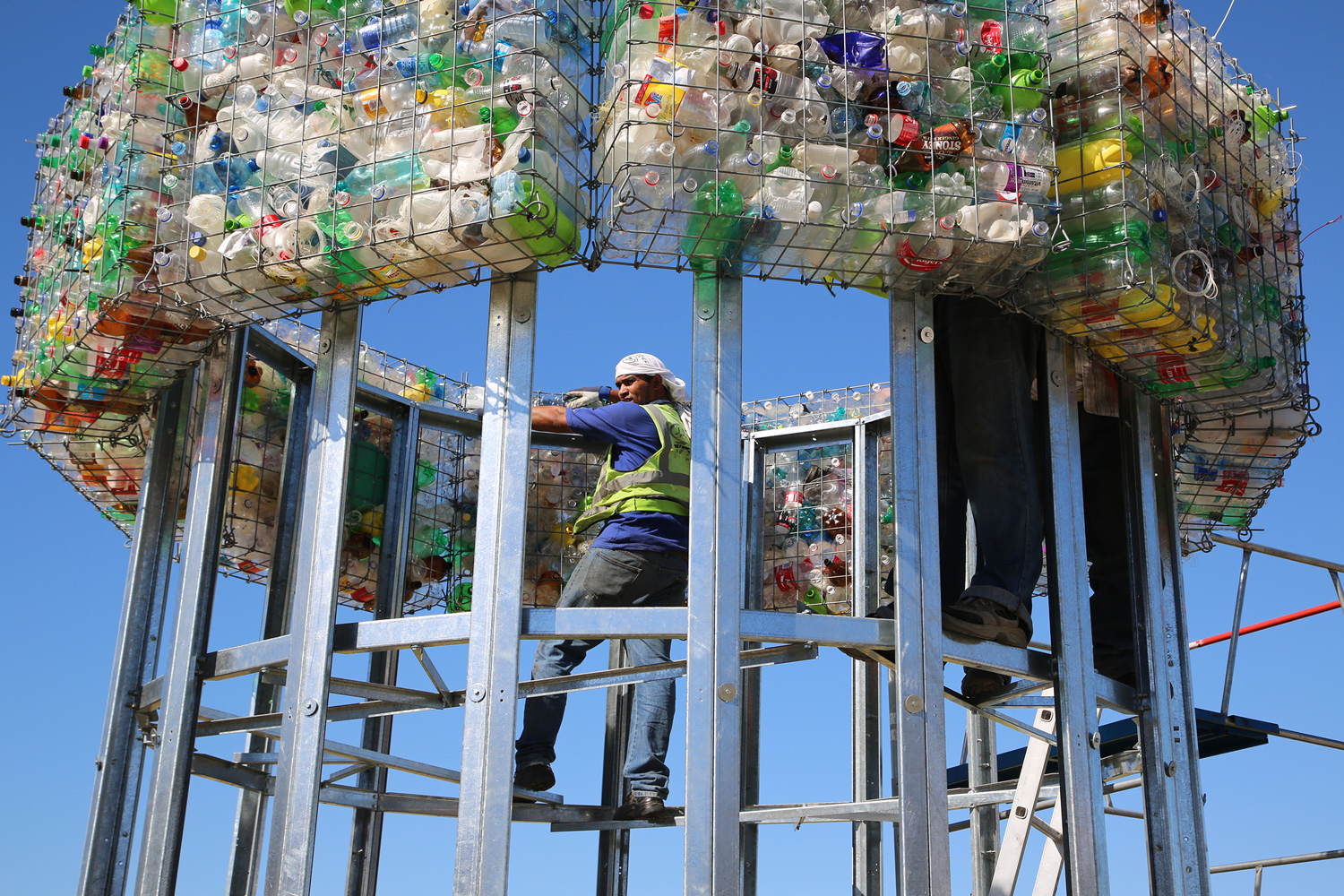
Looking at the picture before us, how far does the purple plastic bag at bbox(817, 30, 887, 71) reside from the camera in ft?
22.0

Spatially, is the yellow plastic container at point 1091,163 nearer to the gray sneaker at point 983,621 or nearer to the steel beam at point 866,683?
the gray sneaker at point 983,621

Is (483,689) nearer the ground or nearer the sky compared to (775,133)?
nearer the ground

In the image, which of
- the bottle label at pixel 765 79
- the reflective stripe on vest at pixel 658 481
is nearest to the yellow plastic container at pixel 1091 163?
the bottle label at pixel 765 79

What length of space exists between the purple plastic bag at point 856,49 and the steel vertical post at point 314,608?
2581mm

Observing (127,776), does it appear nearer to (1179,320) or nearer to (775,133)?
(775,133)

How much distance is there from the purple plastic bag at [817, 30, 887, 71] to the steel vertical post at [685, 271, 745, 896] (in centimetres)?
113

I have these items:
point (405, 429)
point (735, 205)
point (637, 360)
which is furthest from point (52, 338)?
point (735, 205)

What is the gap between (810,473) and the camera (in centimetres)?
1084

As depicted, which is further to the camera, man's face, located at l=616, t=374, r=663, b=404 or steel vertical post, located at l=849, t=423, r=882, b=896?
steel vertical post, located at l=849, t=423, r=882, b=896

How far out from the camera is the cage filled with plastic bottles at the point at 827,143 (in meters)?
6.38

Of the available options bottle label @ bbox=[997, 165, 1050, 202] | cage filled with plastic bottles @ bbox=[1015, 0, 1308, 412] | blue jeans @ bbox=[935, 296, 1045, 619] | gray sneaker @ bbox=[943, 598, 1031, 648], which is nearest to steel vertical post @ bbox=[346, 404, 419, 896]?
blue jeans @ bbox=[935, 296, 1045, 619]

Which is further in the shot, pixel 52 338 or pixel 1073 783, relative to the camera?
pixel 52 338

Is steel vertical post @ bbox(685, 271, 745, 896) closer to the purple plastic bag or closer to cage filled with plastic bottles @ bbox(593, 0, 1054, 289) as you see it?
cage filled with plastic bottles @ bbox(593, 0, 1054, 289)

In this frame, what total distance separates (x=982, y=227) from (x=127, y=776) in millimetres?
5593
